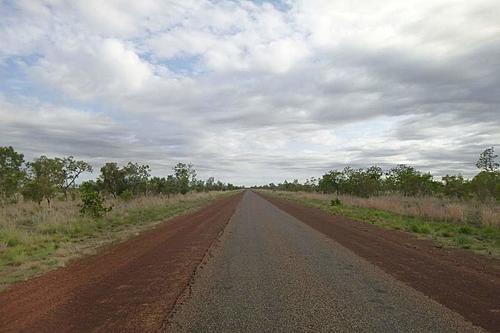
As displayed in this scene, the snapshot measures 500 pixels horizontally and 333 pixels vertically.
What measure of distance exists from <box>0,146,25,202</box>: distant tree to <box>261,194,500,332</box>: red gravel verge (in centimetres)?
2543

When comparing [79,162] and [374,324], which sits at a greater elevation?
[79,162]

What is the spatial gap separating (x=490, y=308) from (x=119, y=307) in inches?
234

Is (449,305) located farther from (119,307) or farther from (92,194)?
(92,194)

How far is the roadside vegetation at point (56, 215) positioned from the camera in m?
13.0

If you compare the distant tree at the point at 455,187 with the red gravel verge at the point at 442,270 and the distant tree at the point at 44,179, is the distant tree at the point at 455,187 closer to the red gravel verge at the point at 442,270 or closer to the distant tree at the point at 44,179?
the red gravel verge at the point at 442,270

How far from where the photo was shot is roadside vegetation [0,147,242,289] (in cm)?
1302

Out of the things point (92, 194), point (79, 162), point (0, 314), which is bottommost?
point (0, 314)

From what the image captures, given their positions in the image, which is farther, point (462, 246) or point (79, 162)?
point (79, 162)

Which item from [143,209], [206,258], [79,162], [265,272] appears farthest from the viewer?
[79,162]

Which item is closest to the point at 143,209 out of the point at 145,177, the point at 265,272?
the point at 145,177

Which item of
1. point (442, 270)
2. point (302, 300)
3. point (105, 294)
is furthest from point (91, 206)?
point (302, 300)

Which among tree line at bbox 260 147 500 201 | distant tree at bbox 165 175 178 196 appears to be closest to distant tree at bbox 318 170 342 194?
tree line at bbox 260 147 500 201

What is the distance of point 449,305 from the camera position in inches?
277

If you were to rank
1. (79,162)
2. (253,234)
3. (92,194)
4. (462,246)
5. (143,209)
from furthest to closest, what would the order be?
1. (79,162)
2. (143,209)
3. (92,194)
4. (253,234)
5. (462,246)
